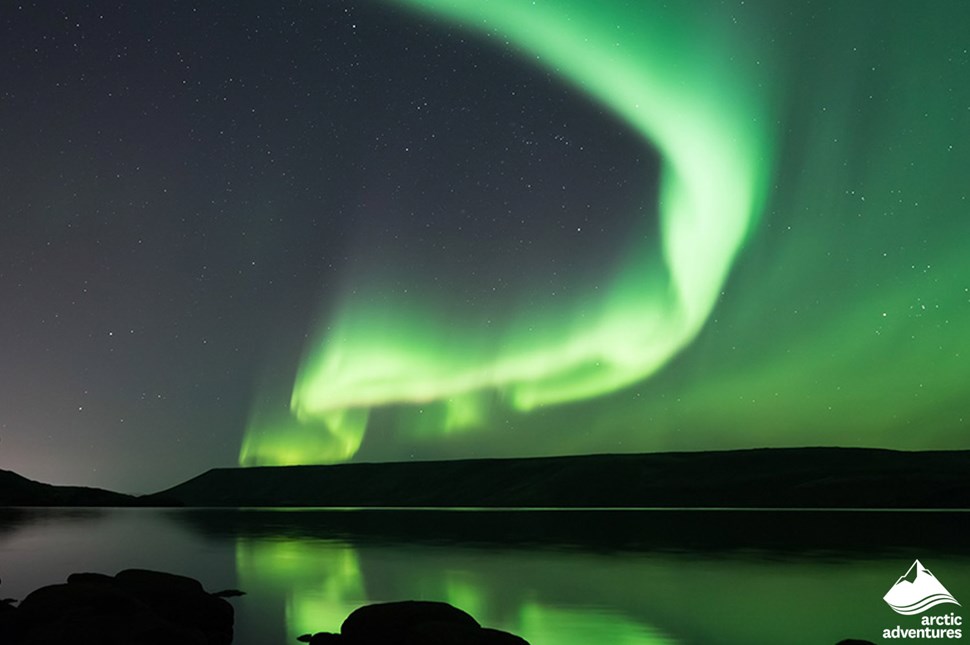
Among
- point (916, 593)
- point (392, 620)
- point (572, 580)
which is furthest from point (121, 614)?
point (916, 593)

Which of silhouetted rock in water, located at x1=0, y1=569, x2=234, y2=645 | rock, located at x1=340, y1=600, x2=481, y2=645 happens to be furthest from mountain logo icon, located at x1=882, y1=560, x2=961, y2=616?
silhouetted rock in water, located at x1=0, y1=569, x2=234, y2=645

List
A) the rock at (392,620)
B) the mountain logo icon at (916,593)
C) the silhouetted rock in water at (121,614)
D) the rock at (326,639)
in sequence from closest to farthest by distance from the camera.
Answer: the silhouetted rock in water at (121,614) < the rock at (392,620) < the rock at (326,639) < the mountain logo icon at (916,593)

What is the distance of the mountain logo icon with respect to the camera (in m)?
31.6

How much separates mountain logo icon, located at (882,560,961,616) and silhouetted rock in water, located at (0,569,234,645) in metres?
24.2

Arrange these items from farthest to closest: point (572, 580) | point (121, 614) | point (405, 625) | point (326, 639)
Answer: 1. point (572, 580)
2. point (326, 639)
3. point (121, 614)
4. point (405, 625)

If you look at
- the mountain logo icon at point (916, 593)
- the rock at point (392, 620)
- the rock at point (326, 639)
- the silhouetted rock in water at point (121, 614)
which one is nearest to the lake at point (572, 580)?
the mountain logo icon at point (916, 593)

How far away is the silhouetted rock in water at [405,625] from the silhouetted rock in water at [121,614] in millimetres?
3324

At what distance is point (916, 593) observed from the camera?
37.1 m

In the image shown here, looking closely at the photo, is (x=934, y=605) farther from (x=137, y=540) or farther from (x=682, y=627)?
(x=137, y=540)

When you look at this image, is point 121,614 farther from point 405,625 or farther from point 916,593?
point 916,593

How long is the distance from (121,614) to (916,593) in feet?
107

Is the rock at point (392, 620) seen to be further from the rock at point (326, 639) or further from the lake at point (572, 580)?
the lake at point (572, 580)

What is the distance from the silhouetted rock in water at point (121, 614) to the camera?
16938 millimetres

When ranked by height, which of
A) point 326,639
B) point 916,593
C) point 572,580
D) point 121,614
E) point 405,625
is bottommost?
point 326,639
